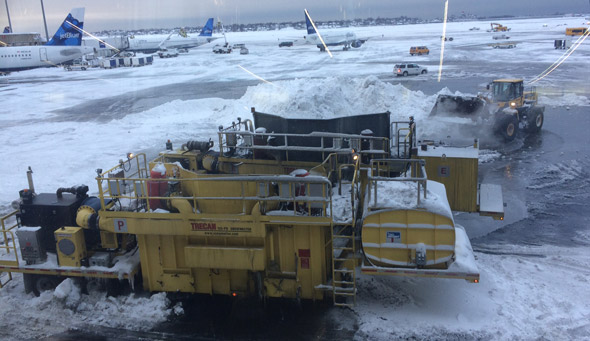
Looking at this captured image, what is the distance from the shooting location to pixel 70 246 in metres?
8.05

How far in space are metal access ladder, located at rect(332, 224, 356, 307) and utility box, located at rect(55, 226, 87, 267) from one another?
4317mm

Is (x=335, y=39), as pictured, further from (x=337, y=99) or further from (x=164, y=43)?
(x=337, y=99)

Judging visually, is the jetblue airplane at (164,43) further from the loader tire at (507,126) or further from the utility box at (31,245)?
the utility box at (31,245)

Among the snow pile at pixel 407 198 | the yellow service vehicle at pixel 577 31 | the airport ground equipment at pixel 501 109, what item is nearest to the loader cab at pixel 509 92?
the airport ground equipment at pixel 501 109

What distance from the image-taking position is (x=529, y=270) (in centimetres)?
879

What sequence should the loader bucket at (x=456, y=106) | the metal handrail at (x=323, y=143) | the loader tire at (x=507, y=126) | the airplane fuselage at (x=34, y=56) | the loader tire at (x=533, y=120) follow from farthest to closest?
the airplane fuselage at (x=34, y=56), the loader tire at (x=533, y=120), the loader bucket at (x=456, y=106), the loader tire at (x=507, y=126), the metal handrail at (x=323, y=143)

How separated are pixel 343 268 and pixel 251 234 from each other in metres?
1.60

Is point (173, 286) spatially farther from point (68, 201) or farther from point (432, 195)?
point (432, 195)

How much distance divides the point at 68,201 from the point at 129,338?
2920 mm

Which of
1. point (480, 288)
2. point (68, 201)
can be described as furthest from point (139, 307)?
point (480, 288)

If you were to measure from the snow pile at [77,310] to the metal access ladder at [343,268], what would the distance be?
8.67 feet

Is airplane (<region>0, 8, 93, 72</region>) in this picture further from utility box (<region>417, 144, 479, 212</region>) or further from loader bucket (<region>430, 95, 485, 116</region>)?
utility box (<region>417, 144, 479, 212</region>)

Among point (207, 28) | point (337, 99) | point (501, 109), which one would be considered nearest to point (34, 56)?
point (207, 28)

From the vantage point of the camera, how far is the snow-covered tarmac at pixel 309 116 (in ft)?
24.3
